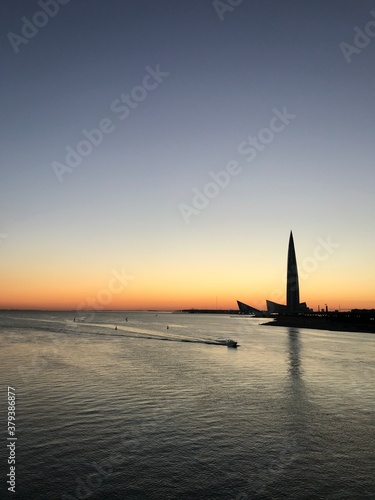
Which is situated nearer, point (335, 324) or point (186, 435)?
point (186, 435)

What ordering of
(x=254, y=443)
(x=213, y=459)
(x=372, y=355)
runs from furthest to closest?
(x=372, y=355) → (x=254, y=443) → (x=213, y=459)

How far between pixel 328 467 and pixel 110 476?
412 inches

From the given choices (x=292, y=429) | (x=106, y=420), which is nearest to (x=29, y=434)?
(x=106, y=420)

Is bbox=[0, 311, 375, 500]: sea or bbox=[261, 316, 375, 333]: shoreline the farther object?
bbox=[261, 316, 375, 333]: shoreline

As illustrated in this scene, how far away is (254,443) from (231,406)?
807 cm

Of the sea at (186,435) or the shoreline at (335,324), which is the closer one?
the sea at (186,435)

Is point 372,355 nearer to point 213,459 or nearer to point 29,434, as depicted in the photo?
point 213,459

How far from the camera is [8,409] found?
26484 millimetres

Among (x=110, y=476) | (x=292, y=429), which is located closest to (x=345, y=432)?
(x=292, y=429)

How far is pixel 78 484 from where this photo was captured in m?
15.6

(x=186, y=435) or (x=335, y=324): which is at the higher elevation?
(x=335, y=324)

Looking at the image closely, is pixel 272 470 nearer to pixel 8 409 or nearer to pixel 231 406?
pixel 231 406

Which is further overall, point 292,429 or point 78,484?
point 292,429

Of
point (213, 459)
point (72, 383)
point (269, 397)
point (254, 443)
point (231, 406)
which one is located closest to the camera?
point (213, 459)
